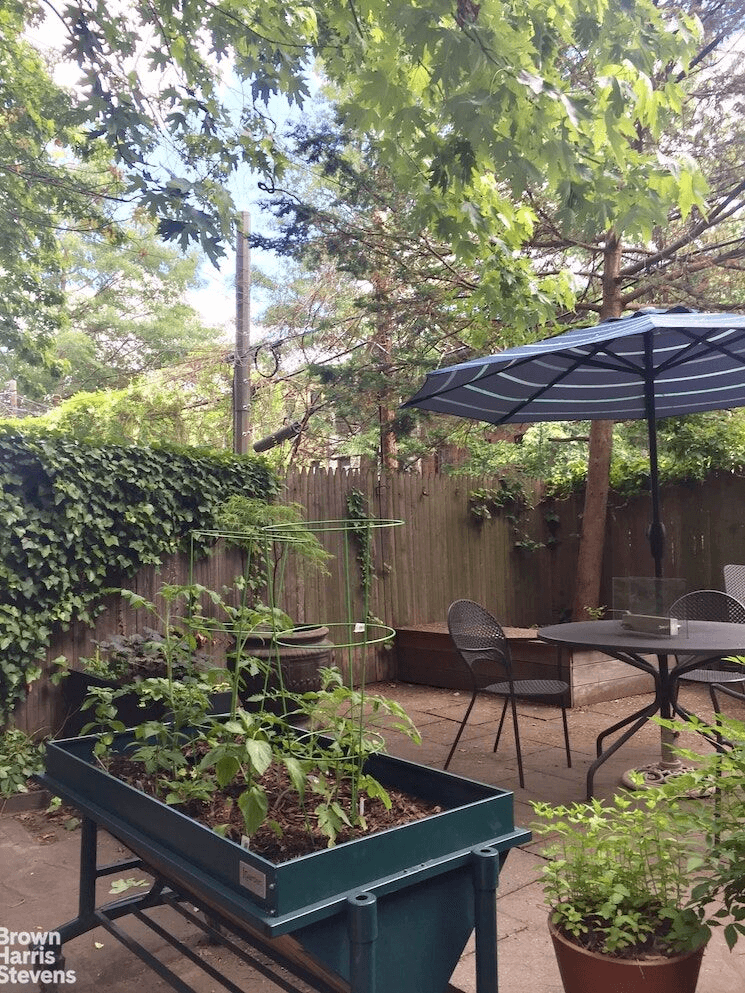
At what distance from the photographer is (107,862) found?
10.4 feet

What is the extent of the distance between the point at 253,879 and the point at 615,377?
12.1 feet

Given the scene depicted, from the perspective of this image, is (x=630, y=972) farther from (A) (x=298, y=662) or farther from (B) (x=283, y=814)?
(A) (x=298, y=662)

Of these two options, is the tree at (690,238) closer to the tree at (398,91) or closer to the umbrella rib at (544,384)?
the umbrella rib at (544,384)

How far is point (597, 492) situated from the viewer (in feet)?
22.5

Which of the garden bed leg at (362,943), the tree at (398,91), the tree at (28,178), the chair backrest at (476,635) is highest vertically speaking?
the tree at (28,178)

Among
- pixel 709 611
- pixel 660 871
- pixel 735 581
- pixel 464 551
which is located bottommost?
pixel 660 871

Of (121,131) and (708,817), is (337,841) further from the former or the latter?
(121,131)

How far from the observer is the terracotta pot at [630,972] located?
155 centimetres

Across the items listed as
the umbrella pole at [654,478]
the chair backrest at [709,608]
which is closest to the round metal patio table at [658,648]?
the chair backrest at [709,608]

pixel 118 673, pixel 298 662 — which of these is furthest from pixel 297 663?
pixel 118 673

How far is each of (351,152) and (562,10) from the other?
579cm

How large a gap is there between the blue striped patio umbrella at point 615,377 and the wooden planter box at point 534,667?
1669 millimetres

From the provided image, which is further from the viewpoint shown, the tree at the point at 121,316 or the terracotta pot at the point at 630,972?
the tree at the point at 121,316

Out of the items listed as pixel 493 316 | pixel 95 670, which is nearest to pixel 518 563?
pixel 493 316
